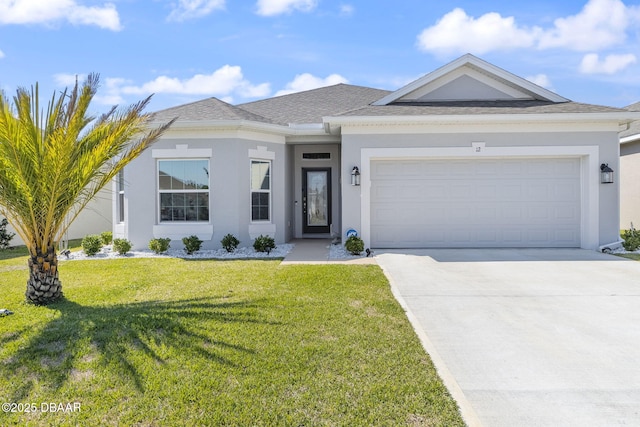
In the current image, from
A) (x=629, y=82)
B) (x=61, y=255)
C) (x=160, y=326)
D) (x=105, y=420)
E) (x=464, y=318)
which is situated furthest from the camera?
(x=629, y=82)

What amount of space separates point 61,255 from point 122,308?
6.37 m

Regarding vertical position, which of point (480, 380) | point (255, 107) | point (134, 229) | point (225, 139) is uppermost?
point (255, 107)

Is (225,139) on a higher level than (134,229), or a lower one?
higher

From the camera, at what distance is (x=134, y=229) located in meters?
10.4

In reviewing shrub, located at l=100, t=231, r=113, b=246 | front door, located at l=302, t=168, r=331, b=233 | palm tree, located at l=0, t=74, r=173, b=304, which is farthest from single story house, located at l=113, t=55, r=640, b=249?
palm tree, located at l=0, t=74, r=173, b=304

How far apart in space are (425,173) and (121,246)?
798 centimetres

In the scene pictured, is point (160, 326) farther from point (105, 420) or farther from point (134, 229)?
point (134, 229)

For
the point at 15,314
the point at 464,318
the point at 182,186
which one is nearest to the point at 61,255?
the point at 182,186

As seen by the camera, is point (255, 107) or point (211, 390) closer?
point (211, 390)

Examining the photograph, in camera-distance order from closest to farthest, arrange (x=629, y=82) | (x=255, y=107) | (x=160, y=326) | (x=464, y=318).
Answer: (x=160, y=326)
(x=464, y=318)
(x=255, y=107)
(x=629, y=82)

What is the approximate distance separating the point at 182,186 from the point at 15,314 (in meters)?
5.99

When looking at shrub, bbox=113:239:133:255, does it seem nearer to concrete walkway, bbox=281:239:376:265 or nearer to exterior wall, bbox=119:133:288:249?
exterior wall, bbox=119:133:288:249

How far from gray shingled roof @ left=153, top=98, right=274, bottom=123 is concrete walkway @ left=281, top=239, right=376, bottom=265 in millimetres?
3673

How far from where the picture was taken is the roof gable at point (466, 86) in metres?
10.7
